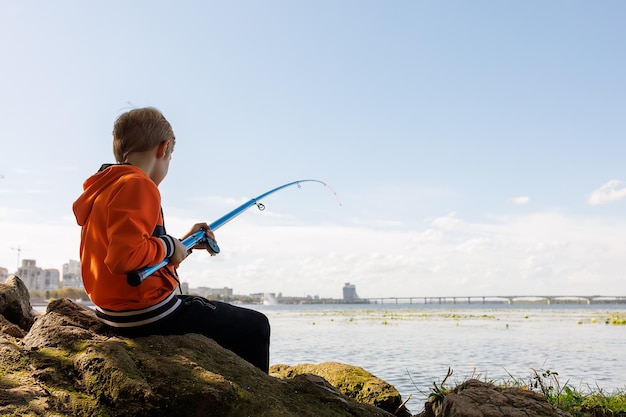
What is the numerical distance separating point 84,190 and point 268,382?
1455mm

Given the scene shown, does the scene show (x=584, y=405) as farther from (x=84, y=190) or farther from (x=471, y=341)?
(x=471, y=341)

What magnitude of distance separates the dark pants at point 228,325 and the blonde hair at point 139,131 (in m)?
0.89

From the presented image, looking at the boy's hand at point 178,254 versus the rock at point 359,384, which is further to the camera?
the rock at point 359,384

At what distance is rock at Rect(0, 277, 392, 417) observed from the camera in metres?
2.60

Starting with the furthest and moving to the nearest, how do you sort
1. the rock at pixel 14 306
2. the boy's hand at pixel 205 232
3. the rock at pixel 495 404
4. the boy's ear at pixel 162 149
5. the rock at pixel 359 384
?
the rock at pixel 359 384
the rock at pixel 14 306
the boy's hand at pixel 205 232
the boy's ear at pixel 162 149
the rock at pixel 495 404

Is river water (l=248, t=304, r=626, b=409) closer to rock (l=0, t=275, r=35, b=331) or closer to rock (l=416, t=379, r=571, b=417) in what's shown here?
rock (l=416, t=379, r=571, b=417)

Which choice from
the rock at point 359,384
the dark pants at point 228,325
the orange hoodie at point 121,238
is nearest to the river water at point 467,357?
the rock at point 359,384

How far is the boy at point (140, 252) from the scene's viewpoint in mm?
2766

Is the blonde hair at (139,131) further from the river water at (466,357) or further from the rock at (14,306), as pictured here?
the river water at (466,357)

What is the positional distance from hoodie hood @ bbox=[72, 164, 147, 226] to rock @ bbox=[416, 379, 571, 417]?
2164mm

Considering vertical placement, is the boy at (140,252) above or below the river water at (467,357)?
above

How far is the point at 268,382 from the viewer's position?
307cm

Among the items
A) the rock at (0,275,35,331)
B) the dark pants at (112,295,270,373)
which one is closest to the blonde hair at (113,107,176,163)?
the dark pants at (112,295,270,373)

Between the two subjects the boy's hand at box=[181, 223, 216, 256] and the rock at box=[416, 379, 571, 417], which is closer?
the rock at box=[416, 379, 571, 417]
